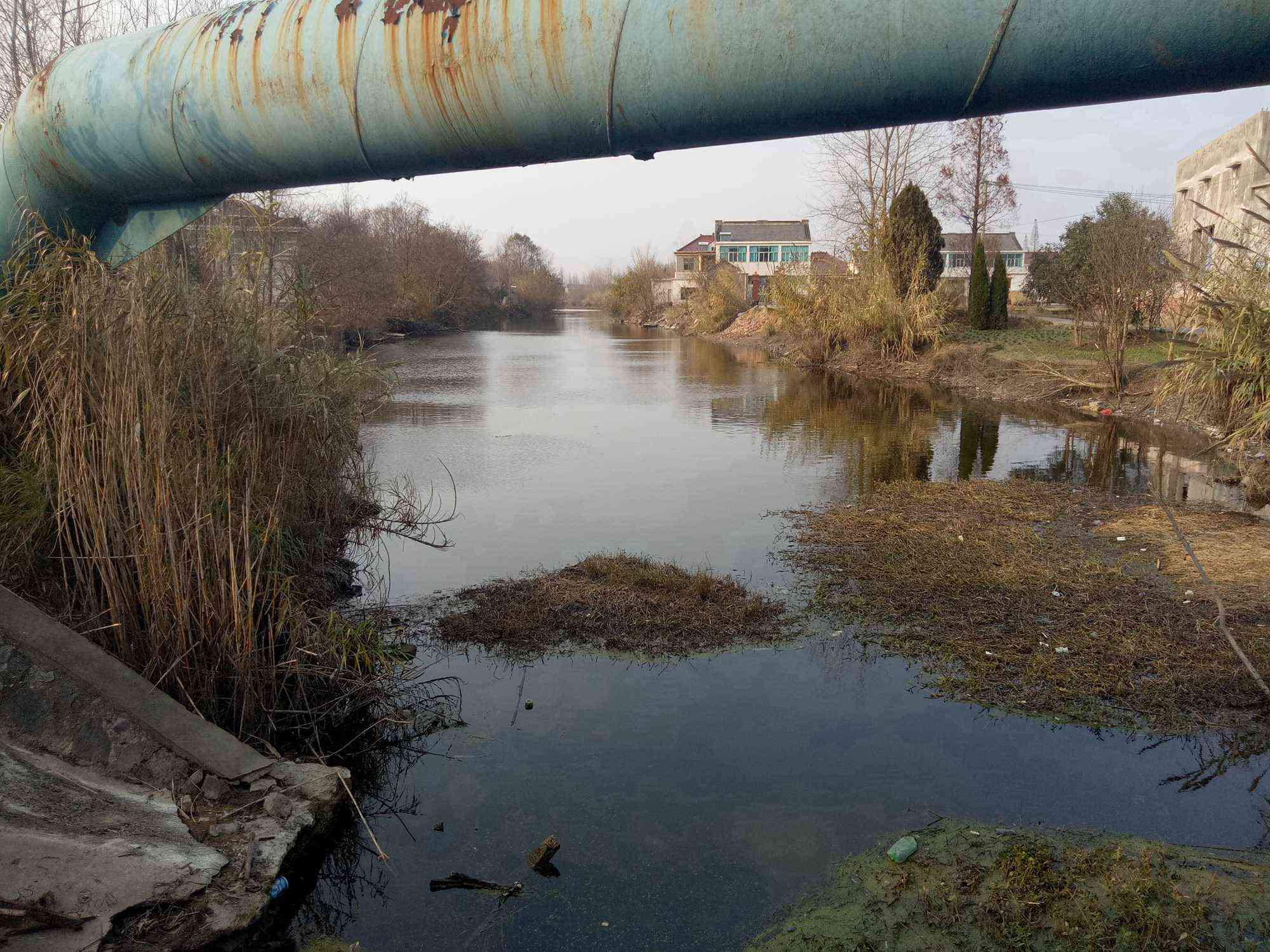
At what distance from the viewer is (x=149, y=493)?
4125mm

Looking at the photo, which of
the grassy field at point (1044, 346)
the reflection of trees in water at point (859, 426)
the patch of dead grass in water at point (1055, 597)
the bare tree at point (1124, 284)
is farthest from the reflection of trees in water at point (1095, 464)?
the bare tree at point (1124, 284)

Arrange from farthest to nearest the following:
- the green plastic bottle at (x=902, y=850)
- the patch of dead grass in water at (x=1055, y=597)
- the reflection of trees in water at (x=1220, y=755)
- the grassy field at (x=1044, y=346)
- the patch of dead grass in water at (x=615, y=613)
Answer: the grassy field at (x=1044, y=346) → the patch of dead grass in water at (x=615, y=613) → the patch of dead grass in water at (x=1055, y=597) → the reflection of trees in water at (x=1220, y=755) → the green plastic bottle at (x=902, y=850)

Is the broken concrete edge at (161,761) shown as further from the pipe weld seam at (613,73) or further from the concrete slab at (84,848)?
the pipe weld seam at (613,73)

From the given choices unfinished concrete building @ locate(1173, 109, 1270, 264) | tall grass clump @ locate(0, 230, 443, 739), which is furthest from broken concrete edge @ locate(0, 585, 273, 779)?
unfinished concrete building @ locate(1173, 109, 1270, 264)

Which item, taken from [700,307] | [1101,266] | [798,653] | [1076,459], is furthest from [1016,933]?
[700,307]

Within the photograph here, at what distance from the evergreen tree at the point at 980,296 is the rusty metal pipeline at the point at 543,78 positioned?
1109 inches


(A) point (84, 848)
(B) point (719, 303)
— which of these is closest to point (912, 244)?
(B) point (719, 303)

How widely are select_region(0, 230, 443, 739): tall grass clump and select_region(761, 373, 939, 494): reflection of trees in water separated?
25.4 ft

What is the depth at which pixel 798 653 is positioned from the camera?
604cm

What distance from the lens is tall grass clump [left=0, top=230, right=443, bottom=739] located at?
4117mm

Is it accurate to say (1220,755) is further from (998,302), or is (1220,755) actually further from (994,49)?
(998,302)

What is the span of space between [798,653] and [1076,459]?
834 centimetres

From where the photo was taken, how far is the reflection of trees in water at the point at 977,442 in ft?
40.0

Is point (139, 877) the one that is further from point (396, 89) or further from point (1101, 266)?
point (1101, 266)
